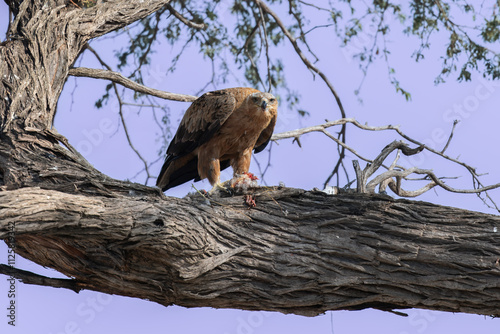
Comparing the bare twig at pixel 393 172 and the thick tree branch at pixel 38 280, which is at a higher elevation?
the bare twig at pixel 393 172

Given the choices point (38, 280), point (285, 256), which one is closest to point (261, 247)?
point (285, 256)

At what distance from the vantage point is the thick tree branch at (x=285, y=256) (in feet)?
10.8

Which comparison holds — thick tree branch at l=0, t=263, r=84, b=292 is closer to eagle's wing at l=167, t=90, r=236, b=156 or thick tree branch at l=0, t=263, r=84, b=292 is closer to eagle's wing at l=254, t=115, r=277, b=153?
eagle's wing at l=167, t=90, r=236, b=156

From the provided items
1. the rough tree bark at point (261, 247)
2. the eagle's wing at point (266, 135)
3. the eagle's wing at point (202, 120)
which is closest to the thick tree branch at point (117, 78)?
the eagle's wing at point (202, 120)

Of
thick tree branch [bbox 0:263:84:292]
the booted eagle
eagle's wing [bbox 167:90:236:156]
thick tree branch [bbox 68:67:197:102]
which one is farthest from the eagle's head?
thick tree branch [bbox 0:263:84:292]

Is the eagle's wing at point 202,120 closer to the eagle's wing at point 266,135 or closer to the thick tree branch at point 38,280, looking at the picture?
the eagle's wing at point 266,135

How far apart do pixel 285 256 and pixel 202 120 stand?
2.12 meters

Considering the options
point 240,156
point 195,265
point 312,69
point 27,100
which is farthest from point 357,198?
point 312,69

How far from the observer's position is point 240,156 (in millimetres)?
5449

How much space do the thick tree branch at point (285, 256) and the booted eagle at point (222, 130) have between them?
1.62 metres

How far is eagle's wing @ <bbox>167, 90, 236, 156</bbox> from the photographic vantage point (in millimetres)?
5199

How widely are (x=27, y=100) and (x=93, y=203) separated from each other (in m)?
1.37

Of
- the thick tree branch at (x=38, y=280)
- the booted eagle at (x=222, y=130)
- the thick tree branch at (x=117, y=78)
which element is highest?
the thick tree branch at (x=117, y=78)

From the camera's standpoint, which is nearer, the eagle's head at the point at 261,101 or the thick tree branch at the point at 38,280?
the thick tree branch at the point at 38,280
